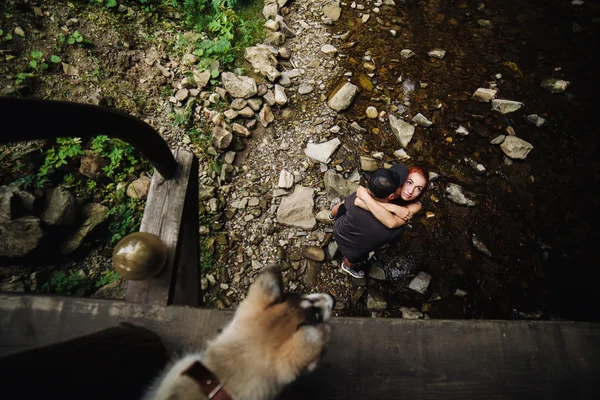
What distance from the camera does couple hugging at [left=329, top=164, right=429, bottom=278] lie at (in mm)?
2590

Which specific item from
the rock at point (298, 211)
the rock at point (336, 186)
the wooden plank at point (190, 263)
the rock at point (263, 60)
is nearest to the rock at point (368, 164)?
the rock at point (336, 186)

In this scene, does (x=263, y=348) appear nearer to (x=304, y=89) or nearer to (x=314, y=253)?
(x=314, y=253)

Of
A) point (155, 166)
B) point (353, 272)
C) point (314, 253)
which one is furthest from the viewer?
point (314, 253)

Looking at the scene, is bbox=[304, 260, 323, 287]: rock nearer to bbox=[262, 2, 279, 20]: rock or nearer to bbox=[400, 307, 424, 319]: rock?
bbox=[400, 307, 424, 319]: rock

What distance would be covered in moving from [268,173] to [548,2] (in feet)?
22.0

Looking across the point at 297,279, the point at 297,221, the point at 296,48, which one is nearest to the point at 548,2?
the point at 296,48

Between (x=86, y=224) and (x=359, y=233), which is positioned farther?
(x=86, y=224)

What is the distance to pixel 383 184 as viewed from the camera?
2.52 metres

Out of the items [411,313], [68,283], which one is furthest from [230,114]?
[411,313]

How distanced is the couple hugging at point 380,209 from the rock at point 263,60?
240 cm

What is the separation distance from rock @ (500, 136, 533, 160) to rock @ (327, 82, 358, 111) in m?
2.40

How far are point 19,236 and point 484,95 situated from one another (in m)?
6.36

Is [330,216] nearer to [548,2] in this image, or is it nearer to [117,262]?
[117,262]

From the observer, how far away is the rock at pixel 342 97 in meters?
4.24
